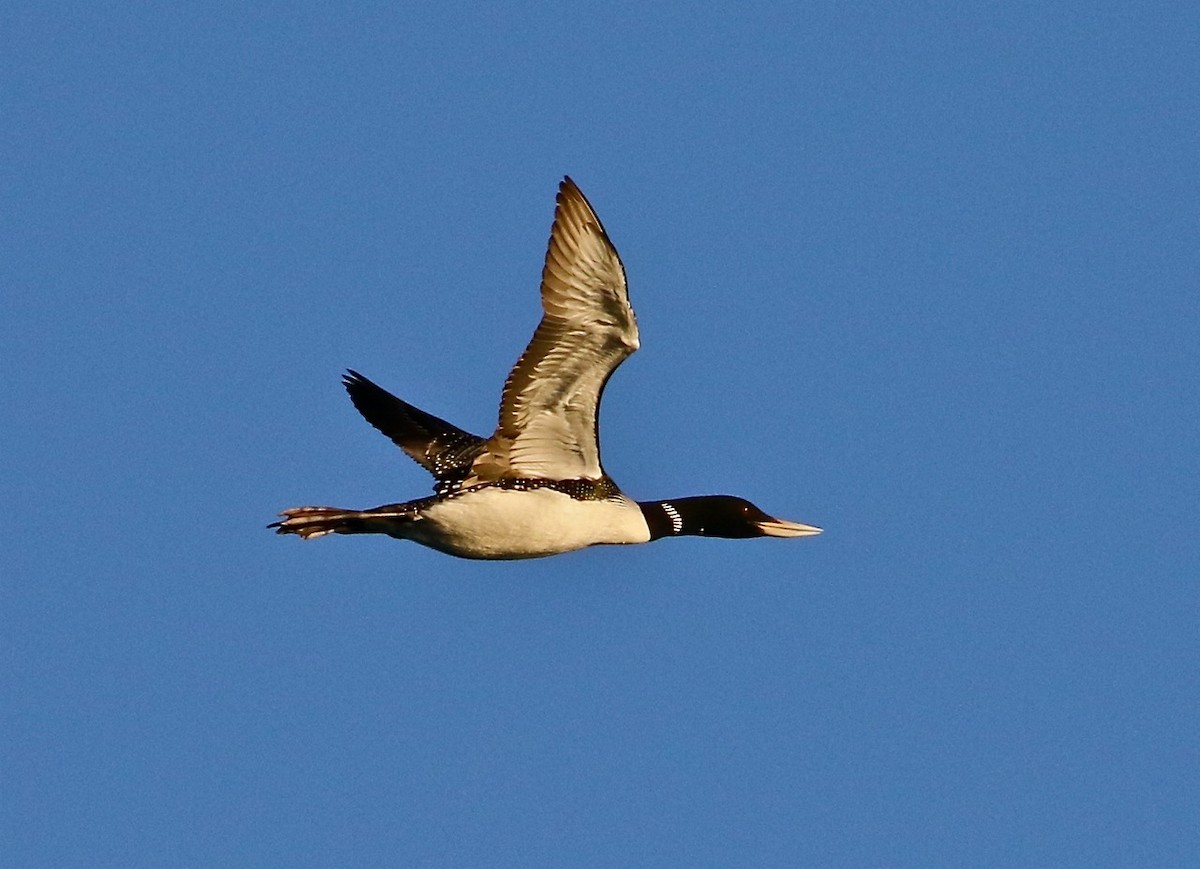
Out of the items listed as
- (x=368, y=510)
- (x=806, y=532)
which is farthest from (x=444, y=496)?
(x=806, y=532)

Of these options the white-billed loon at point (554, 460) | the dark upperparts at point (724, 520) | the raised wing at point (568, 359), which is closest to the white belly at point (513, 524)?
the white-billed loon at point (554, 460)

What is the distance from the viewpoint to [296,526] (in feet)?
49.9

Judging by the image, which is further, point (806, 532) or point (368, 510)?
point (806, 532)

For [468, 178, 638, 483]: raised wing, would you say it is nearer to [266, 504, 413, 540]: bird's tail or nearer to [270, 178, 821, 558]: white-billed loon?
[270, 178, 821, 558]: white-billed loon

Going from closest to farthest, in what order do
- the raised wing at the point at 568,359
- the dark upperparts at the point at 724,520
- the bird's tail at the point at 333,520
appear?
the raised wing at the point at 568,359 < the bird's tail at the point at 333,520 < the dark upperparts at the point at 724,520

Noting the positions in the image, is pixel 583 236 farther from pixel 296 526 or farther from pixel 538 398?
pixel 296 526

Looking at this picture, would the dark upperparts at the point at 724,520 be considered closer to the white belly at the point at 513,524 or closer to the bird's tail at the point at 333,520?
the white belly at the point at 513,524

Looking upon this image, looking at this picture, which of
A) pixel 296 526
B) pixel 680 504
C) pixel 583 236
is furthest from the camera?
pixel 680 504

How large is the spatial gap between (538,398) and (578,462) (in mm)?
759

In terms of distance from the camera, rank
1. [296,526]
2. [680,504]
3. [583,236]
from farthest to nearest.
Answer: [680,504], [296,526], [583,236]

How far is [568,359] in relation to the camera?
585 inches

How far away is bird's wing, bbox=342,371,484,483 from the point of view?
55.5 feet

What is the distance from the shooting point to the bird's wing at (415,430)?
16.9 m

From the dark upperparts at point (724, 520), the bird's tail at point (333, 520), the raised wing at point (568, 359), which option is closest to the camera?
the raised wing at point (568, 359)
